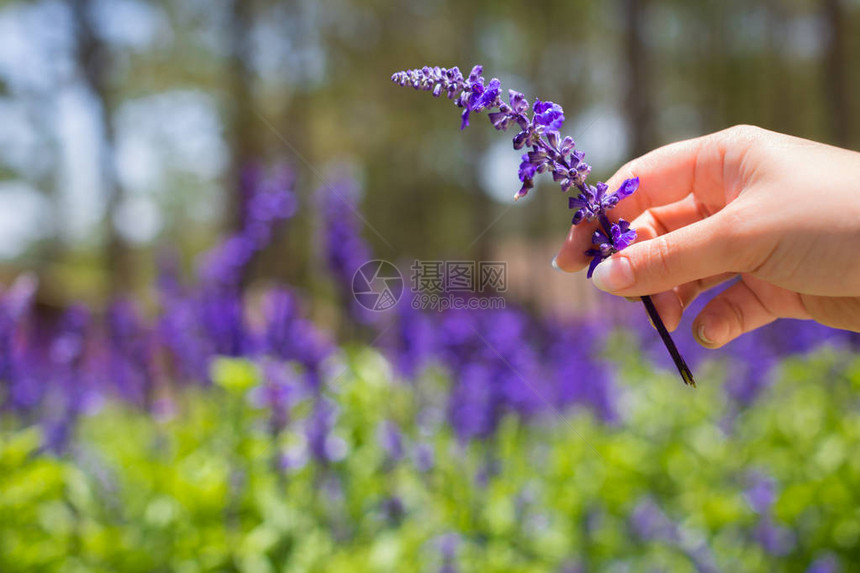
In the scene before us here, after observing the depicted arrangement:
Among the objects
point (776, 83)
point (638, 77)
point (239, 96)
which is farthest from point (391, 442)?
point (776, 83)

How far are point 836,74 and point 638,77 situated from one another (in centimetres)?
220

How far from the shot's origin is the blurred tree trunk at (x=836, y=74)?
6.95 m

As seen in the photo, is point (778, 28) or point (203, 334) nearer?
point (203, 334)

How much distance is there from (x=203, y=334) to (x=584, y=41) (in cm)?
1203

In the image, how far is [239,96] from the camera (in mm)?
8219

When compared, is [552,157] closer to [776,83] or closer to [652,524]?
[652,524]

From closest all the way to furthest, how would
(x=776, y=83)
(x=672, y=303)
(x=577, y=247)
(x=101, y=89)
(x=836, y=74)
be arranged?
(x=577, y=247) < (x=672, y=303) < (x=836, y=74) < (x=101, y=89) < (x=776, y=83)

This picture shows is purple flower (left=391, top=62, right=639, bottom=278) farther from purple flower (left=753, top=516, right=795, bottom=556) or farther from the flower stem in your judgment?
purple flower (left=753, top=516, right=795, bottom=556)

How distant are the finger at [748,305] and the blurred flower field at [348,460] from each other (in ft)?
4.76

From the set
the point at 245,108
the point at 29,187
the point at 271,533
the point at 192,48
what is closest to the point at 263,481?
the point at 271,533

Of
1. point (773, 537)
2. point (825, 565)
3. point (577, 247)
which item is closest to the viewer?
point (577, 247)

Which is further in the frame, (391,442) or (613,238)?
(391,442)

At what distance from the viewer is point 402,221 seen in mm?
15953

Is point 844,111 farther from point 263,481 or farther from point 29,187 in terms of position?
point 29,187
